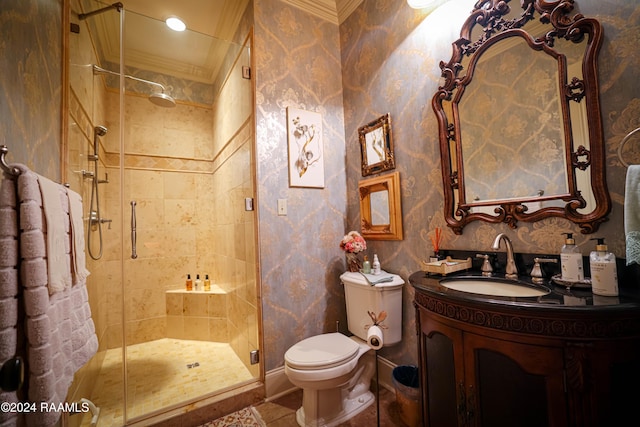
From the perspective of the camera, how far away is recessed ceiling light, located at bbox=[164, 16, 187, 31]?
7.30 ft

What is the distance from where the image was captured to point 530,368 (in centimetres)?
78

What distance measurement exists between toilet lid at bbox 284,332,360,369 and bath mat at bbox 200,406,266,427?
1.60ft

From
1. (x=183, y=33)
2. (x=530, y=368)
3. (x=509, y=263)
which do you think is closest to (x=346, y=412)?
(x=530, y=368)

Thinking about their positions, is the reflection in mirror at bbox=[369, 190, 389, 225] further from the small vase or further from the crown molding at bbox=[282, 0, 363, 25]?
the crown molding at bbox=[282, 0, 363, 25]

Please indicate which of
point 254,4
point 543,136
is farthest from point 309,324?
point 254,4

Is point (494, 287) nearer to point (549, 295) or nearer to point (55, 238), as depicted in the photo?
point (549, 295)

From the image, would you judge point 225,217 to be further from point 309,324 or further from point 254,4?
point 254,4

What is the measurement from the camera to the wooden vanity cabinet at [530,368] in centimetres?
71

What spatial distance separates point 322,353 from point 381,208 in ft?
3.41

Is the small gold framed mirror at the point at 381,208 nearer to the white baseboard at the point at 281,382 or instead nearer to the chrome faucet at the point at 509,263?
the chrome faucet at the point at 509,263

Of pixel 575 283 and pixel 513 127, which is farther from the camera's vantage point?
pixel 513 127

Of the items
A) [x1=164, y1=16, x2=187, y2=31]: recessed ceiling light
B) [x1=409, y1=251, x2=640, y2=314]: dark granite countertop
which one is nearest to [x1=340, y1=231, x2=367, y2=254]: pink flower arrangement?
[x1=409, y1=251, x2=640, y2=314]: dark granite countertop

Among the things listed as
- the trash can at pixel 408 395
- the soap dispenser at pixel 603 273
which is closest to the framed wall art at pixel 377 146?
the soap dispenser at pixel 603 273

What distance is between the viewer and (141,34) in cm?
231
